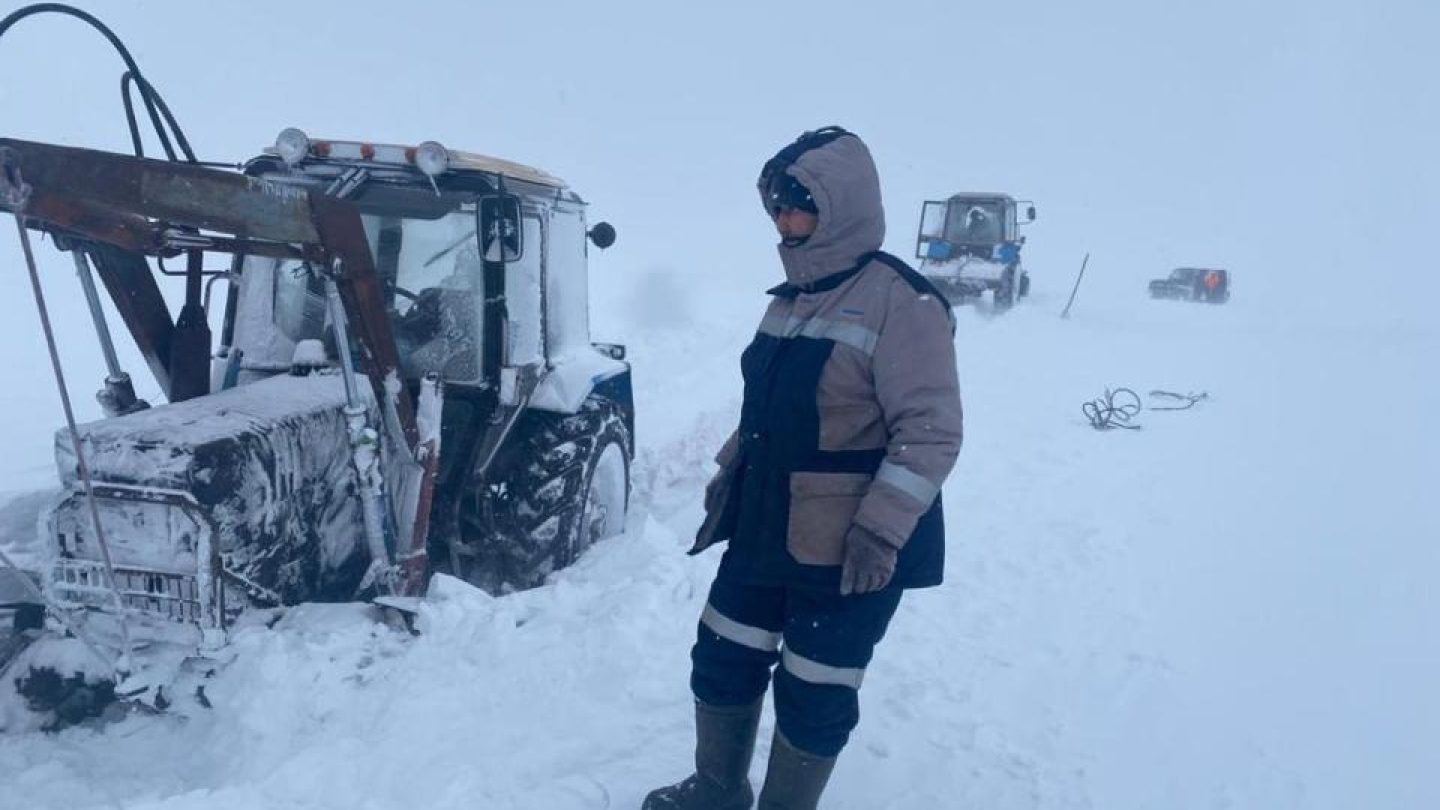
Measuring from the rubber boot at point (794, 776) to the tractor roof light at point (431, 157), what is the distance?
97.9 inches

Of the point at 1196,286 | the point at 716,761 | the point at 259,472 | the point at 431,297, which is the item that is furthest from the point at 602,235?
the point at 1196,286

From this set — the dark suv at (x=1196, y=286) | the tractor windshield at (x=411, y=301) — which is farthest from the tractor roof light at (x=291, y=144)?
the dark suv at (x=1196, y=286)

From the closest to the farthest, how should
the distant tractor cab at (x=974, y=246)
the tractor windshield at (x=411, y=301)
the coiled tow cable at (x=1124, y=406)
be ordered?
the tractor windshield at (x=411, y=301) → the coiled tow cable at (x=1124, y=406) → the distant tractor cab at (x=974, y=246)

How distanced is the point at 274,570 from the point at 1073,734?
2.80 metres

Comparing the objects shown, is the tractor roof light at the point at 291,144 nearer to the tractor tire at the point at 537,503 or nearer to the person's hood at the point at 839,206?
the tractor tire at the point at 537,503

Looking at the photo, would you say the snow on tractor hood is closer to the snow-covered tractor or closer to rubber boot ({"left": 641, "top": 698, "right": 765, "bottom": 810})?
the snow-covered tractor

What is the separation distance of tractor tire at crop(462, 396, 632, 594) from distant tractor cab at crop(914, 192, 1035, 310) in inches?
563

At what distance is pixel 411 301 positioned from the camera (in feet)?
13.0

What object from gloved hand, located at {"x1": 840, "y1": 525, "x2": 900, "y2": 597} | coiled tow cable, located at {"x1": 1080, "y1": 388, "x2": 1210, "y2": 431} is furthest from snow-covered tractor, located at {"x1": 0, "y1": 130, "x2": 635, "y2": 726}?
coiled tow cable, located at {"x1": 1080, "y1": 388, "x2": 1210, "y2": 431}

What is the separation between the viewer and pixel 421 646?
10.4 feet

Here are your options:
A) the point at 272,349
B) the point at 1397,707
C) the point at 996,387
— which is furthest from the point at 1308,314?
the point at 272,349

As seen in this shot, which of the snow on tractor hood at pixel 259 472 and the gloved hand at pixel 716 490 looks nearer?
the gloved hand at pixel 716 490

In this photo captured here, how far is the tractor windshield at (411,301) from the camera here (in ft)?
12.9

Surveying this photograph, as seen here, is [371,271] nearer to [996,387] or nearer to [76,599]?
[76,599]
